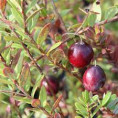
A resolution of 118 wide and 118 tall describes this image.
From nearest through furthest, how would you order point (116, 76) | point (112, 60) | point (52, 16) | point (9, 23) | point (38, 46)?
point (9, 23) → point (38, 46) → point (52, 16) → point (112, 60) → point (116, 76)

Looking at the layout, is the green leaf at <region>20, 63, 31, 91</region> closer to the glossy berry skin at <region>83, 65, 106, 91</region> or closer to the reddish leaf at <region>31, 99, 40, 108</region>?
the reddish leaf at <region>31, 99, 40, 108</region>

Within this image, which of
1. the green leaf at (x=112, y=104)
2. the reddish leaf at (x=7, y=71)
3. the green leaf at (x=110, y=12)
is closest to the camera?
the reddish leaf at (x=7, y=71)

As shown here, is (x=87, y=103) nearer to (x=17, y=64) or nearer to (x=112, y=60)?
(x=17, y=64)

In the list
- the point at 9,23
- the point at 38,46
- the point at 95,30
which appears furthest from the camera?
the point at 95,30

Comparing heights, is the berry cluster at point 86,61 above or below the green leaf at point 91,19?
below

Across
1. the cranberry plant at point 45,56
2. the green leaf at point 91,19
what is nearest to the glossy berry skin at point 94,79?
the cranberry plant at point 45,56

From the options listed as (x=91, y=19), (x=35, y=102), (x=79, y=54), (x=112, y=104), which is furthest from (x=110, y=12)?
(x=35, y=102)

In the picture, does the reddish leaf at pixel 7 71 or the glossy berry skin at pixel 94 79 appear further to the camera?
the glossy berry skin at pixel 94 79

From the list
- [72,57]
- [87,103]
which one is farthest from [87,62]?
[87,103]

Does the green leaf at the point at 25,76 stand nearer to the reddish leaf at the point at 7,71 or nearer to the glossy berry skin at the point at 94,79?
the reddish leaf at the point at 7,71
